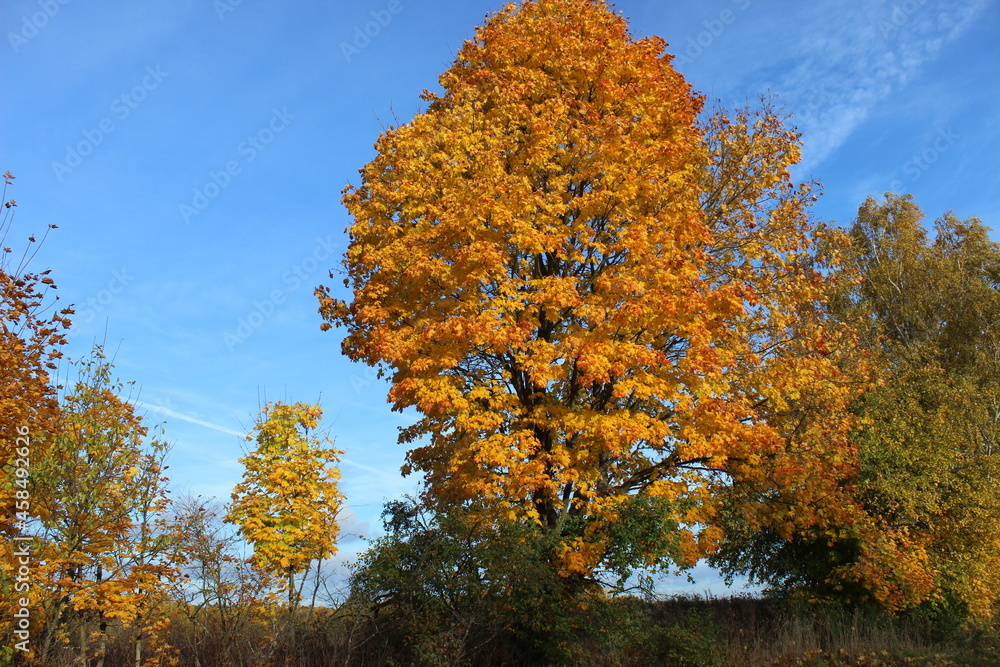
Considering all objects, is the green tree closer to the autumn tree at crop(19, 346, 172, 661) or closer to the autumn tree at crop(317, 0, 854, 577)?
the autumn tree at crop(317, 0, 854, 577)

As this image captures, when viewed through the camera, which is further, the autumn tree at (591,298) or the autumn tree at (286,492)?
the autumn tree at (286,492)

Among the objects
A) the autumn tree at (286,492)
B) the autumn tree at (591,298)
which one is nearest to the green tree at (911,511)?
the autumn tree at (591,298)

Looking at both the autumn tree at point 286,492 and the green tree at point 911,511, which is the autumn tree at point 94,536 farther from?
the green tree at point 911,511

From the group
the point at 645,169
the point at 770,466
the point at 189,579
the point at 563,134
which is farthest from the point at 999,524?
the point at 189,579

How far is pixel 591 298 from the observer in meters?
12.9

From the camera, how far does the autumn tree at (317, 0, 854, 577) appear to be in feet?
40.0

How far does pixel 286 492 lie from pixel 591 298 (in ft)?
34.7

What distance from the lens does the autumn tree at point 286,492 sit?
17.6m

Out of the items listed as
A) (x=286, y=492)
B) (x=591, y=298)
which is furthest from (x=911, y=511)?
(x=286, y=492)

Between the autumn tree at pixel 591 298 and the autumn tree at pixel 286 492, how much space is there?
4.69 metres

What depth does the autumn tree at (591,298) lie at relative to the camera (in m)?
12.2

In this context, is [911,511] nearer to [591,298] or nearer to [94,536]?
[591,298]

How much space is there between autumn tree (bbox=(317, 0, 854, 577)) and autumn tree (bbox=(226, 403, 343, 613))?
15.4 feet

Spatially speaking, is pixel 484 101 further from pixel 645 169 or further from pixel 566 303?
pixel 566 303
